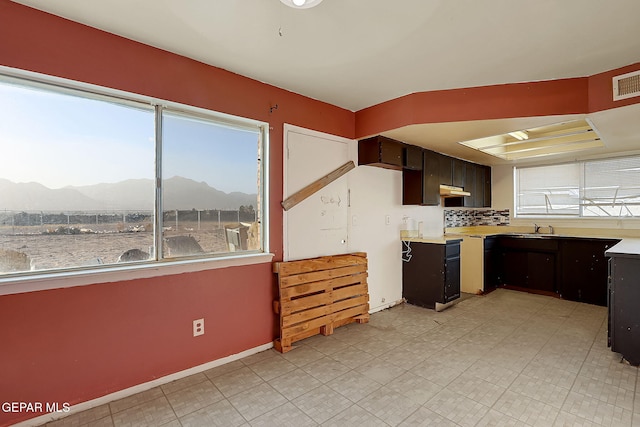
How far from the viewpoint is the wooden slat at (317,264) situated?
2.80m

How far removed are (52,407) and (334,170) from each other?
2.94 m

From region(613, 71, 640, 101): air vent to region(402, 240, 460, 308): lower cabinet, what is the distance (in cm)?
210

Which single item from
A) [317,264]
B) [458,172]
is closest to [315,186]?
[317,264]

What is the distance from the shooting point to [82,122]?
2082 millimetres

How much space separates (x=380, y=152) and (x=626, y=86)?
6.97 feet

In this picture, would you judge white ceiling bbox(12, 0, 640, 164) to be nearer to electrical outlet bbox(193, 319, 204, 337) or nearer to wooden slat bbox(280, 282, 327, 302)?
wooden slat bbox(280, 282, 327, 302)

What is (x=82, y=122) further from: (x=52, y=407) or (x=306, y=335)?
(x=306, y=335)

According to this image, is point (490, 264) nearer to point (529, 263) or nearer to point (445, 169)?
point (529, 263)

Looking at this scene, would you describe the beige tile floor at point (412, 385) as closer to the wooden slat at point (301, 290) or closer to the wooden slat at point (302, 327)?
the wooden slat at point (302, 327)

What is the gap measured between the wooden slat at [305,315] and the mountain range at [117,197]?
115cm

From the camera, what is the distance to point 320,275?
3.05 m

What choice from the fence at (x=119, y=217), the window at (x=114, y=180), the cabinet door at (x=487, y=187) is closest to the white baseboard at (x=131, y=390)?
the window at (x=114, y=180)

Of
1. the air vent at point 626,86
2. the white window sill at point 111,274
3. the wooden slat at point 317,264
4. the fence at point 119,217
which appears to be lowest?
the wooden slat at point 317,264
